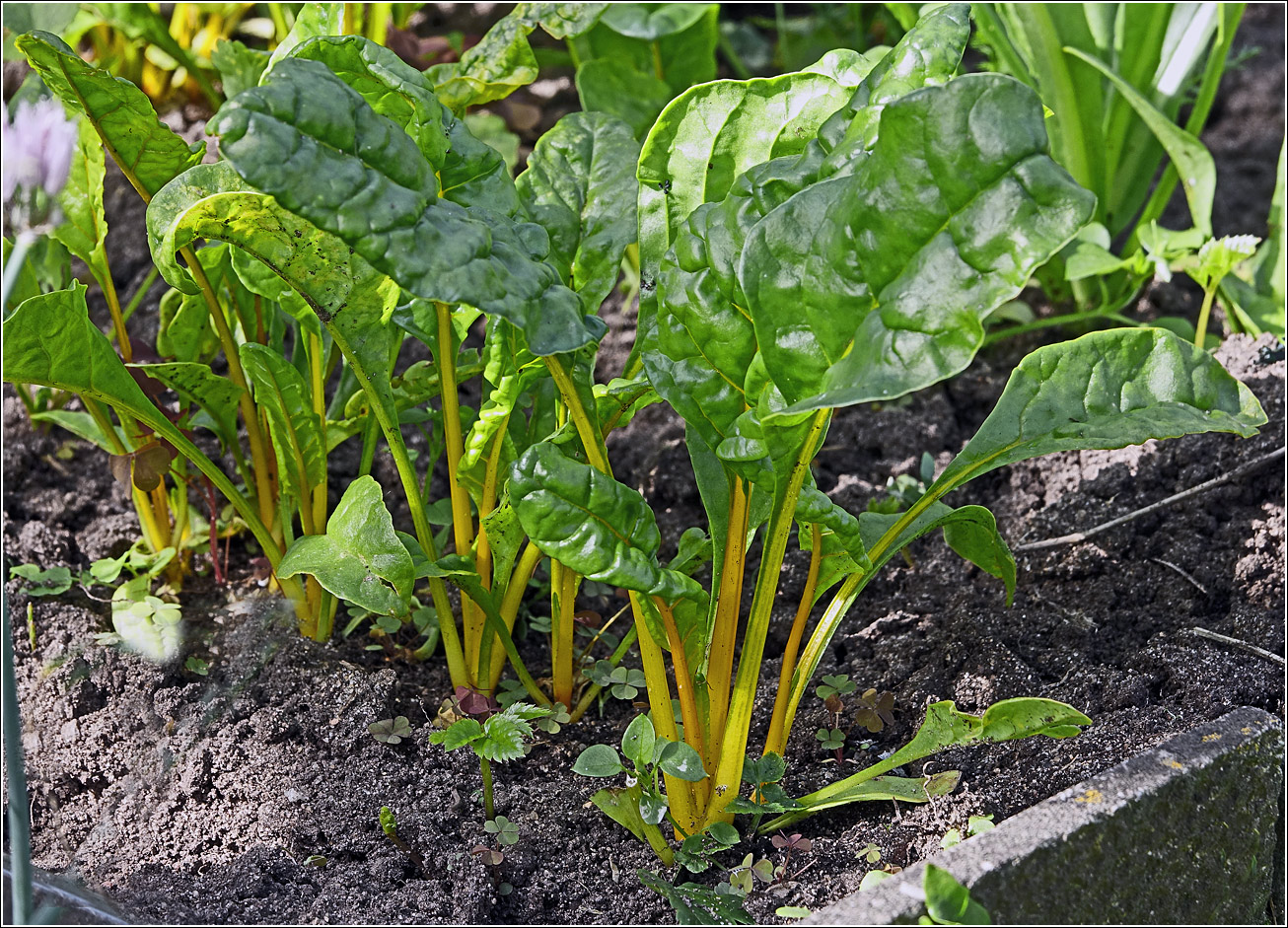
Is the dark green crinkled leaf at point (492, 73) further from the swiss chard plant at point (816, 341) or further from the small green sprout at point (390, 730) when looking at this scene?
the small green sprout at point (390, 730)

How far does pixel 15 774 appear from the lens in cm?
73

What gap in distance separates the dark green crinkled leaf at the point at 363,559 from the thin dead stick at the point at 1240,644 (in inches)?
31.8

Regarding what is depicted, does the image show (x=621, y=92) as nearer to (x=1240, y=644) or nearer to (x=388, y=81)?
(x=388, y=81)

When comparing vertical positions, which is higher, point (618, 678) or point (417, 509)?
point (417, 509)

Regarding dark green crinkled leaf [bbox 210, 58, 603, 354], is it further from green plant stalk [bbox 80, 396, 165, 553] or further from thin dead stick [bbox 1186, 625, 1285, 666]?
thin dead stick [bbox 1186, 625, 1285, 666]

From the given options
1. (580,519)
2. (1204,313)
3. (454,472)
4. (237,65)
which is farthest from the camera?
(237,65)

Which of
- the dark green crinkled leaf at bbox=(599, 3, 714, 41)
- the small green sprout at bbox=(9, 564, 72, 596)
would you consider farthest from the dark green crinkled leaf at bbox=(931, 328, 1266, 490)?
the small green sprout at bbox=(9, 564, 72, 596)

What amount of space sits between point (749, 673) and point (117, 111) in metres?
0.74

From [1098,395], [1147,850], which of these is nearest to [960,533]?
[1098,395]

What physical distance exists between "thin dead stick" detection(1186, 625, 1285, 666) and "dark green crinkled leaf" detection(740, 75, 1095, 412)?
66 cm

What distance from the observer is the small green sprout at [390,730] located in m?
1.10

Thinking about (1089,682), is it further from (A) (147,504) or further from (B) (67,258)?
(B) (67,258)

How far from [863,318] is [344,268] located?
450 millimetres

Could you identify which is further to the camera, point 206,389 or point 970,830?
point 206,389
